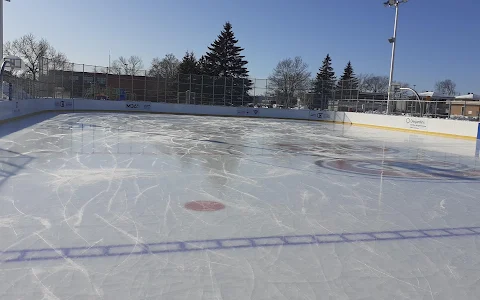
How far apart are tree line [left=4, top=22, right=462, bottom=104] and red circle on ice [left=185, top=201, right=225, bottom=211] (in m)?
26.5

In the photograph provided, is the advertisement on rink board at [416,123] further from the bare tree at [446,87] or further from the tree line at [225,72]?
the bare tree at [446,87]

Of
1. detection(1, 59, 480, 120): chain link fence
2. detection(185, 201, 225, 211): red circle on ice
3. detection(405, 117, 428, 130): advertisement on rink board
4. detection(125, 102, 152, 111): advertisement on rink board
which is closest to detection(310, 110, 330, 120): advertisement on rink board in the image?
detection(1, 59, 480, 120): chain link fence

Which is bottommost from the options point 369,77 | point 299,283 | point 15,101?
point 299,283

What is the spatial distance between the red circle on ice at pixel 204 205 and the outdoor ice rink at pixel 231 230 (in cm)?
1

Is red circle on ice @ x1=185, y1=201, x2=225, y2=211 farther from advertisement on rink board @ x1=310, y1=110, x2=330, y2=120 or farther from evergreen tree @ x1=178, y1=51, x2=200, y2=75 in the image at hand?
evergreen tree @ x1=178, y1=51, x2=200, y2=75

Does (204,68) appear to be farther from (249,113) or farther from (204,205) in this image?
(204,205)

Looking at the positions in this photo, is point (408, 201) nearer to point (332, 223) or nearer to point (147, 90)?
point (332, 223)

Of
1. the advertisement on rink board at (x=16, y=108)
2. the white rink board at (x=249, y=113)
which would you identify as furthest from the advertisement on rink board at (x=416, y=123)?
the advertisement on rink board at (x=16, y=108)

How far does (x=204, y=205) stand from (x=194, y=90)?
1122 inches

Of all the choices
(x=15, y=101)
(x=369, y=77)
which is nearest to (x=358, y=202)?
(x=15, y=101)

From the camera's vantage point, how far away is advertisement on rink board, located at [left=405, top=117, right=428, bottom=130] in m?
21.5

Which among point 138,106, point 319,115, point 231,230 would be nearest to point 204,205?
point 231,230

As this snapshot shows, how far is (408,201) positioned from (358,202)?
0.82 metres

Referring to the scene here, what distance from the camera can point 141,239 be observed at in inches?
152
